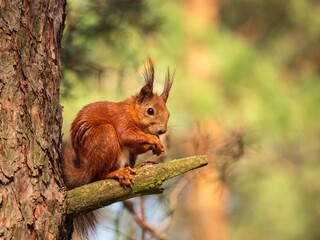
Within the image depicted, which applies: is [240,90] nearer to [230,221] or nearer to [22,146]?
[230,221]

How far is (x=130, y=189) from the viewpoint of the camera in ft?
7.20

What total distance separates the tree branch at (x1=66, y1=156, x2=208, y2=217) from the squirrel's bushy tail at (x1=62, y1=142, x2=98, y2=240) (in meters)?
0.18

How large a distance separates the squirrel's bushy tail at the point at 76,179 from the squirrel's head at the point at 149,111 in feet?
0.96

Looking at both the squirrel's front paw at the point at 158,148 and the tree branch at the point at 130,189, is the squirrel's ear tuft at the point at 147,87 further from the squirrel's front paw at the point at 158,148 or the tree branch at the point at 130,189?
the tree branch at the point at 130,189

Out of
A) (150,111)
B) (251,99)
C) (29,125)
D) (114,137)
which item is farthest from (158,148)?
(251,99)

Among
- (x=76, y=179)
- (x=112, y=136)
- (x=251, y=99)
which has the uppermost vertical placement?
(x=251, y=99)

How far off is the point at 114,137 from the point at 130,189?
34 centimetres

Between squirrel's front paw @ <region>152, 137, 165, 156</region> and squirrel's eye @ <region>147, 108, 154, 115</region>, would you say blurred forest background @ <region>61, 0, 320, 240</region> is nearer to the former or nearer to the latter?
squirrel's eye @ <region>147, 108, 154, 115</region>

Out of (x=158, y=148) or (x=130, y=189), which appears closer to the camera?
(x=130, y=189)

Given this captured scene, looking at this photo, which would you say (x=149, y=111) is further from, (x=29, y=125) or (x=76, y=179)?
(x=29, y=125)

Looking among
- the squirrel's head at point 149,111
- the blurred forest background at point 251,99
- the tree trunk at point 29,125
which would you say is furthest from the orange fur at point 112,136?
the blurred forest background at point 251,99

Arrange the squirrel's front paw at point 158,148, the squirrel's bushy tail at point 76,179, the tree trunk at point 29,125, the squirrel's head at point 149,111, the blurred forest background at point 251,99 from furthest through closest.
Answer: the blurred forest background at point 251,99
the squirrel's head at point 149,111
the squirrel's front paw at point 158,148
the squirrel's bushy tail at point 76,179
the tree trunk at point 29,125

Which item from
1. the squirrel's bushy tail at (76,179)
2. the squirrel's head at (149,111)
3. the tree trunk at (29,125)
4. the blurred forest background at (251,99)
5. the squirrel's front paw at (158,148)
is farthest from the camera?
the blurred forest background at (251,99)

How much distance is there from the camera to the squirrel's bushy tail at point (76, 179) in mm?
2376
